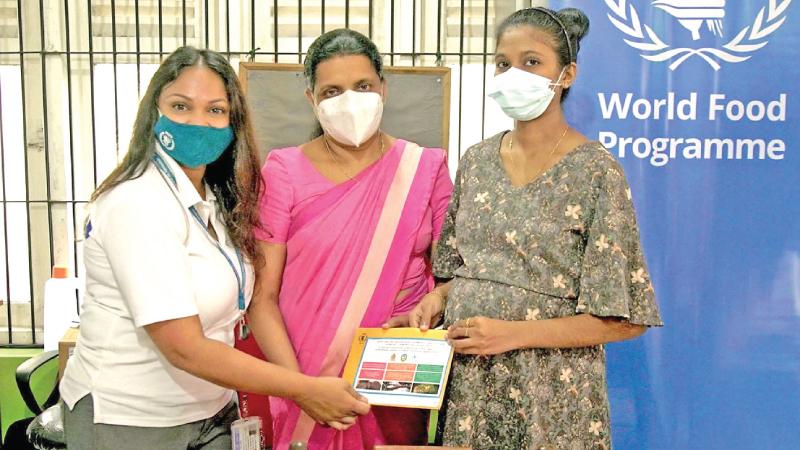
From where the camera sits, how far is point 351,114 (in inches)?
70.1

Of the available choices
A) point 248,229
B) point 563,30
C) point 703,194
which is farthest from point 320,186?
point 703,194

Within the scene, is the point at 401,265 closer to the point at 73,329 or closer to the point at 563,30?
the point at 563,30

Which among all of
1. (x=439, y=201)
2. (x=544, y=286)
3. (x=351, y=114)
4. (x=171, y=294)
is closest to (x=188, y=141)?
(x=171, y=294)

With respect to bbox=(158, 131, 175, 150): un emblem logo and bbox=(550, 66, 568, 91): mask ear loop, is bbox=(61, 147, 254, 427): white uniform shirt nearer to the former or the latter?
bbox=(158, 131, 175, 150): un emblem logo

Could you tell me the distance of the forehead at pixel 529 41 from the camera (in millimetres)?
1604

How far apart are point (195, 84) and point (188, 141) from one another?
124mm

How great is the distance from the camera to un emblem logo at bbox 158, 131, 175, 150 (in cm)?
148

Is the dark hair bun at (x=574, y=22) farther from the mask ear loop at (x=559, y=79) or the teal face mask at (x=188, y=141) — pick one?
the teal face mask at (x=188, y=141)

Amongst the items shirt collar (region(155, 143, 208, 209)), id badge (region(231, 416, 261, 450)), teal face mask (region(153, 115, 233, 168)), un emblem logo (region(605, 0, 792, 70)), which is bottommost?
id badge (region(231, 416, 261, 450))

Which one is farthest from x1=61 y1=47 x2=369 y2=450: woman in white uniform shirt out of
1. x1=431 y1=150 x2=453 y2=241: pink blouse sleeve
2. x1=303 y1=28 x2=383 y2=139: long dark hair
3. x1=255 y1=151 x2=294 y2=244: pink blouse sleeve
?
x1=431 y1=150 x2=453 y2=241: pink blouse sleeve

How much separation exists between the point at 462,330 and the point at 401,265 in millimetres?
340

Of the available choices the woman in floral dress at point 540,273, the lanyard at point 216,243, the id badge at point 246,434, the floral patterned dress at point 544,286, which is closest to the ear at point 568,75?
the woman in floral dress at point 540,273

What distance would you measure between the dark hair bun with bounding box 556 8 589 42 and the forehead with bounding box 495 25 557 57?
46mm

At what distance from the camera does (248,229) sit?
64.5 inches
